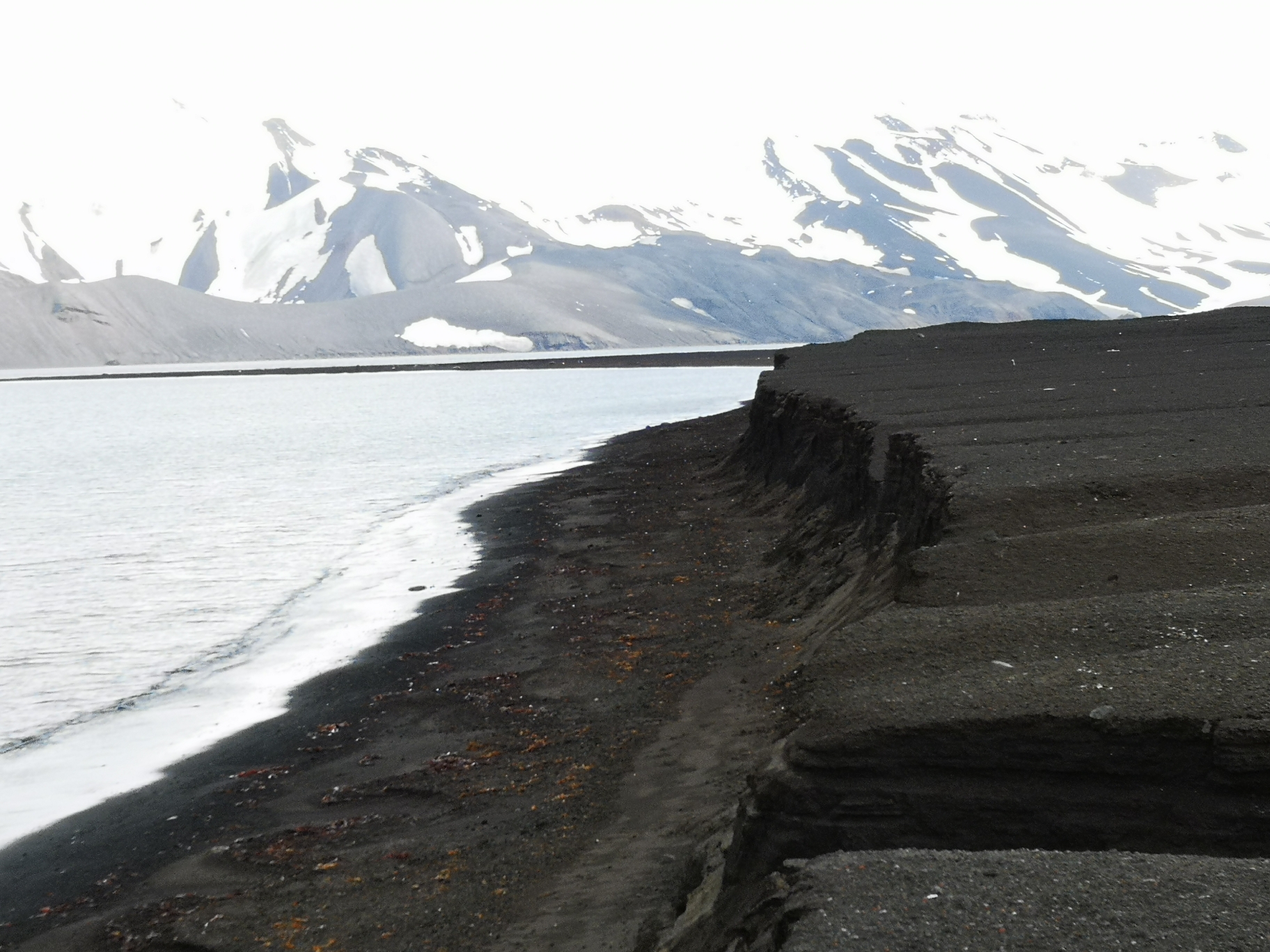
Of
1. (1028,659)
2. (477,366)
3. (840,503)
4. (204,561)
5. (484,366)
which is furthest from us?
(477,366)

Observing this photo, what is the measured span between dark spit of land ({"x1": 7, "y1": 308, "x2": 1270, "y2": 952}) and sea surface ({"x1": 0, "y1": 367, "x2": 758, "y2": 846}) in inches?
44.4

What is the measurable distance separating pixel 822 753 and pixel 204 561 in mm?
20416

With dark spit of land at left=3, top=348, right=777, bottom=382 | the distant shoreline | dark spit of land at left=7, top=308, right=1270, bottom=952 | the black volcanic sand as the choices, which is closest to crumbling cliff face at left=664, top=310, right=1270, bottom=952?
dark spit of land at left=7, top=308, right=1270, bottom=952

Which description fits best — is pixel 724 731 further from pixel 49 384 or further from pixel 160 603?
pixel 49 384

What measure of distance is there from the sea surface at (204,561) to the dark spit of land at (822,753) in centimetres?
113

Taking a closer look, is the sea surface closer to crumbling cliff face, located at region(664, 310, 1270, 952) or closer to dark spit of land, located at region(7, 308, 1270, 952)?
dark spit of land, located at region(7, 308, 1270, 952)

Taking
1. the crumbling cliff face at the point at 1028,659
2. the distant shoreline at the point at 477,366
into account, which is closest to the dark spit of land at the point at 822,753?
the crumbling cliff face at the point at 1028,659

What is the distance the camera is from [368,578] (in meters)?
21.7

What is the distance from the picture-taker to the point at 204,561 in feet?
82.1

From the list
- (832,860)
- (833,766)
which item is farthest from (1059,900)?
(833,766)

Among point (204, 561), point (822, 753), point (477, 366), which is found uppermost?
point (477, 366)

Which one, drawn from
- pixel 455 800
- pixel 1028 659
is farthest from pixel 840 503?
pixel 1028 659

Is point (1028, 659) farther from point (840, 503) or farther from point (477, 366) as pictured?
point (477, 366)

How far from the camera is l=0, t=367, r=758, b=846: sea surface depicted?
13.6 metres
